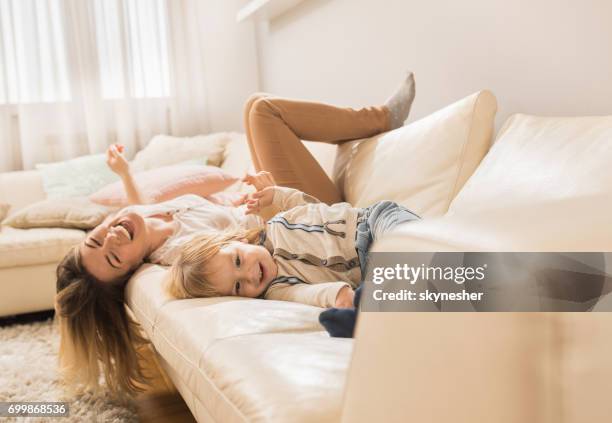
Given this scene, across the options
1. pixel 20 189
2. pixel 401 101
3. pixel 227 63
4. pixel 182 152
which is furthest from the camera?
pixel 227 63

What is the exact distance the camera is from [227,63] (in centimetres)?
421

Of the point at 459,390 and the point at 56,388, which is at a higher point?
the point at 459,390

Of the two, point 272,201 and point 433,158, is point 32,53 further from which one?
point 433,158

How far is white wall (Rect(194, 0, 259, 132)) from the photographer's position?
4164 mm

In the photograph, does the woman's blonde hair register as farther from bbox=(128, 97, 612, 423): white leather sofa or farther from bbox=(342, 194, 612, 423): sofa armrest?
bbox=(342, 194, 612, 423): sofa armrest

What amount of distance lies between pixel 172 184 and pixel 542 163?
191 centimetres

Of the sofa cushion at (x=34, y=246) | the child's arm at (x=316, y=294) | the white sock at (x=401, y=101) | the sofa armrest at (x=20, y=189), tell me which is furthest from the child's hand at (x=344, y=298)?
the sofa armrest at (x=20, y=189)

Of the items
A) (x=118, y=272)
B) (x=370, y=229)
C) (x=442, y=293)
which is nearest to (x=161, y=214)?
(x=118, y=272)

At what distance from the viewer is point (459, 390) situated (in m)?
0.42

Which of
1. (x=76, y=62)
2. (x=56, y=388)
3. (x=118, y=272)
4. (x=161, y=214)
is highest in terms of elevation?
(x=76, y=62)

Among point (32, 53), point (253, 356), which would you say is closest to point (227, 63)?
point (32, 53)

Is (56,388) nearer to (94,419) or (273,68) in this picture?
(94,419)

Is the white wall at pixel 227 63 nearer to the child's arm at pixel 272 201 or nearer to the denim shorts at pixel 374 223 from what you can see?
the child's arm at pixel 272 201

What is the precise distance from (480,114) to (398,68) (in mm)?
980
